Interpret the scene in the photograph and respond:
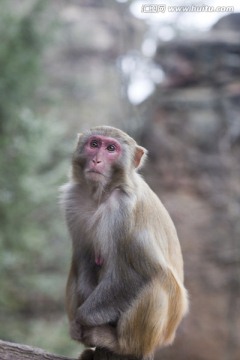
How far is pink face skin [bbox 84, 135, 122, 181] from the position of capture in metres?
3.97

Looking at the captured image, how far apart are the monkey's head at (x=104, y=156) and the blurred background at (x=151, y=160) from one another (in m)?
4.43

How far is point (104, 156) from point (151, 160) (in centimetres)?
689

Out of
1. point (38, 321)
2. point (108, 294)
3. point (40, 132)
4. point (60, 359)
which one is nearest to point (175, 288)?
point (108, 294)

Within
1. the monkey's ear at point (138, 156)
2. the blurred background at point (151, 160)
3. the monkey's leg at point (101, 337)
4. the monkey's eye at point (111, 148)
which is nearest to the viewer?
the monkey's leg at point (101, 337)

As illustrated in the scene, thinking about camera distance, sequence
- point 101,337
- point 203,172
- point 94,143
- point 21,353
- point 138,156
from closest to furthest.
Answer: point 21,353, point 101,337, point 94,143, point 138,156, point 203,172

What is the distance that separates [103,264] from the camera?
4.03 meters

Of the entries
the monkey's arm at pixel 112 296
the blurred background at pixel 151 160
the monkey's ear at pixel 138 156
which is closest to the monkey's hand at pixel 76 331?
the monkey's arm at pixel 112 296

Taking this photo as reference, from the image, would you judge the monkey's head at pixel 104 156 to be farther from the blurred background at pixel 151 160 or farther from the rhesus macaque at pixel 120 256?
the blurred background at pixel 151 160

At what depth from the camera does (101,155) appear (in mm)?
3984

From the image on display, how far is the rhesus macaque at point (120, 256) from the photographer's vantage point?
389cm

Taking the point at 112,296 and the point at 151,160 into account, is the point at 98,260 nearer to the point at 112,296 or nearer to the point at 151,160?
the point at 112,296

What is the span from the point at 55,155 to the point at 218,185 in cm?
287

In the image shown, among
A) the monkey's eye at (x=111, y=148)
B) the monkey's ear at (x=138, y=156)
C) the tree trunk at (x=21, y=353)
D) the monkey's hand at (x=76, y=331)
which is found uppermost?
the monkey's eye at (x=111, y=148)

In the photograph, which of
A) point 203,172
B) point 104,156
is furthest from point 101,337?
point 203,172
